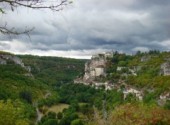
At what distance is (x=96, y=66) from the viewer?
183 metres

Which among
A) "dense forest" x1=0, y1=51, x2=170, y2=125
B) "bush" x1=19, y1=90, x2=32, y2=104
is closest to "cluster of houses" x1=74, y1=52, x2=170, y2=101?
"dense forest" x1=0, y1=51, x2=170, y2=125

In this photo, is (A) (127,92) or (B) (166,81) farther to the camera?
(A) (127,92)

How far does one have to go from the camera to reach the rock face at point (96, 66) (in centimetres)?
17781

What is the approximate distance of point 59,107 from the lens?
403 ft

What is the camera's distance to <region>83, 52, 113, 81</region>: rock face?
178 m

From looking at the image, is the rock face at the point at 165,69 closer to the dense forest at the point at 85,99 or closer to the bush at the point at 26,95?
the dense forest at the point at 85,99

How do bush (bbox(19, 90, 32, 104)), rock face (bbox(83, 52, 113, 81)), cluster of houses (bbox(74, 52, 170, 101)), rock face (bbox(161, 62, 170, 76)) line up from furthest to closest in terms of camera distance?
rock face (bbox(83, 52, 113, 81))
rock face (bbox(161, 62, 170, 76))
bush (bbox(19, 90, 32, 104))
cluster of houses (bbox(74, 52, 170, 101))

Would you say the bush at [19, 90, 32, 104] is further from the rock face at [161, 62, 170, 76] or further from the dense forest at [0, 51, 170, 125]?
the rock face at [161, 62, 170, 76]

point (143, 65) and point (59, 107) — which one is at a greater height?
point (143, 65)

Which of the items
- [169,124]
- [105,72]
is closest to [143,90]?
[105,72]

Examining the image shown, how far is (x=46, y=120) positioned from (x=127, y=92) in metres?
40.9

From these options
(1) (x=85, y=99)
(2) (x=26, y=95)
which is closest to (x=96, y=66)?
(1) (x=85, y=99)

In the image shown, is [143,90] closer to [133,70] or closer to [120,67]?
[133,70]

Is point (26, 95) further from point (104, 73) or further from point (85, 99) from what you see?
point (104, 73)
